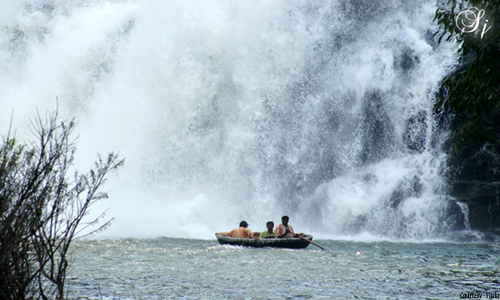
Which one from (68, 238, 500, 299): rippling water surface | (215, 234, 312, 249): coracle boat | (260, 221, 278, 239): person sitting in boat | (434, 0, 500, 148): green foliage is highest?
(434, 0, 500, 148): green foliage

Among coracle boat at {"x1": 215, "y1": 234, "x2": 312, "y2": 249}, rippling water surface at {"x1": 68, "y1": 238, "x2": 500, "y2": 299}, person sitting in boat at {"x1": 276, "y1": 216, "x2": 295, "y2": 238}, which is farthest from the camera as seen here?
person sitting in boat at {"x1": 276, "y1": 216, "x2": 295, "y2": 238}

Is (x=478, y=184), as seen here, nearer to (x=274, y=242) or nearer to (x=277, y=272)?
(x=274, y=242)

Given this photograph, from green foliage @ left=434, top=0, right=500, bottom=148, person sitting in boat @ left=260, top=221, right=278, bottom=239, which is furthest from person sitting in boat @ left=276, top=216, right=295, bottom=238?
green foliage @ left=434, top=0, right=500, bottom=148

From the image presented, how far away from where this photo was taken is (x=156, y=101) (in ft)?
92.9

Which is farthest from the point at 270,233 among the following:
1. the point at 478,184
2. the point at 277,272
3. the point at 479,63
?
the point at 478,184

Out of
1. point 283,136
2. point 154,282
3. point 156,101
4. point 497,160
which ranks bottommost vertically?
point 154,282

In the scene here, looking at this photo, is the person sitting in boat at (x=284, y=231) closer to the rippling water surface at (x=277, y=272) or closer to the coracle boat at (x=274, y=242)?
the coracle boat at (x=274, y=242)

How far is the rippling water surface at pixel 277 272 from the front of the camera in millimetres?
7995

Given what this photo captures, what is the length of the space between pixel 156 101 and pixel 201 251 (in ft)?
53.6

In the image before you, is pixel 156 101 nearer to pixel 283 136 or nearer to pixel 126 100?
pixel 126 100

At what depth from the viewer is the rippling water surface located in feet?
26.2

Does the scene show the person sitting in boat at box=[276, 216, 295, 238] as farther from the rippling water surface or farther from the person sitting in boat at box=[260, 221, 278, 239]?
the rippling water surface

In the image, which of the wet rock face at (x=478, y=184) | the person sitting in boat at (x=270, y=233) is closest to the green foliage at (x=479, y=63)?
the person sitting in boat at (x=270, y=233)

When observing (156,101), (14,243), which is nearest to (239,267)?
(14,243)
